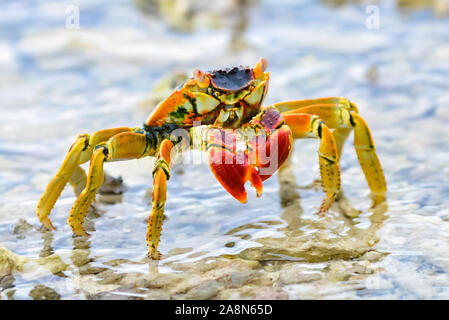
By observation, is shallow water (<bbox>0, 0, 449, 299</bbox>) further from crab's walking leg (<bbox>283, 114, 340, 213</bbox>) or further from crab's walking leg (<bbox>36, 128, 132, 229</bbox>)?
crab's walking leg (<bbox>283, 114, 340, 213</bbox>)

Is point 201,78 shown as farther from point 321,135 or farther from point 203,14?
point 203,14

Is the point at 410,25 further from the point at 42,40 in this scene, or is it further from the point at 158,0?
the point at 42,40

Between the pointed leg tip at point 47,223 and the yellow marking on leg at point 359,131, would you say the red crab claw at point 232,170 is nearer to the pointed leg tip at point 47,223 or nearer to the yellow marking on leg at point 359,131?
the yellow marking on leg at point 359,131

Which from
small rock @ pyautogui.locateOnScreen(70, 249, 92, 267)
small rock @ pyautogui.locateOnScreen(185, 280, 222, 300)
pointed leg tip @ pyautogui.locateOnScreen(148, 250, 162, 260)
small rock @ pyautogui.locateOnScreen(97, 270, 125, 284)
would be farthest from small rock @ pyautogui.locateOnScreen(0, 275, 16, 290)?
small rock @ pyautogui.locateOnScreen(185, 280, 222, 300)

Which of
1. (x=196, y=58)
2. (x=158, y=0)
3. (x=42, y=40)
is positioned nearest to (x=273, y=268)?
(x=196, y=58)

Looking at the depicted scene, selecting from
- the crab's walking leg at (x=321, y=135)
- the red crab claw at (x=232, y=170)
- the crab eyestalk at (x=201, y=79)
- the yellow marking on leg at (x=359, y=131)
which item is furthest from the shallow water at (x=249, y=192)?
the crab eyestalk at (x=201, y=79)

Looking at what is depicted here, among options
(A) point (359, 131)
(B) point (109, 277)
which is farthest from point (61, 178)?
(A) point (359, 131)
